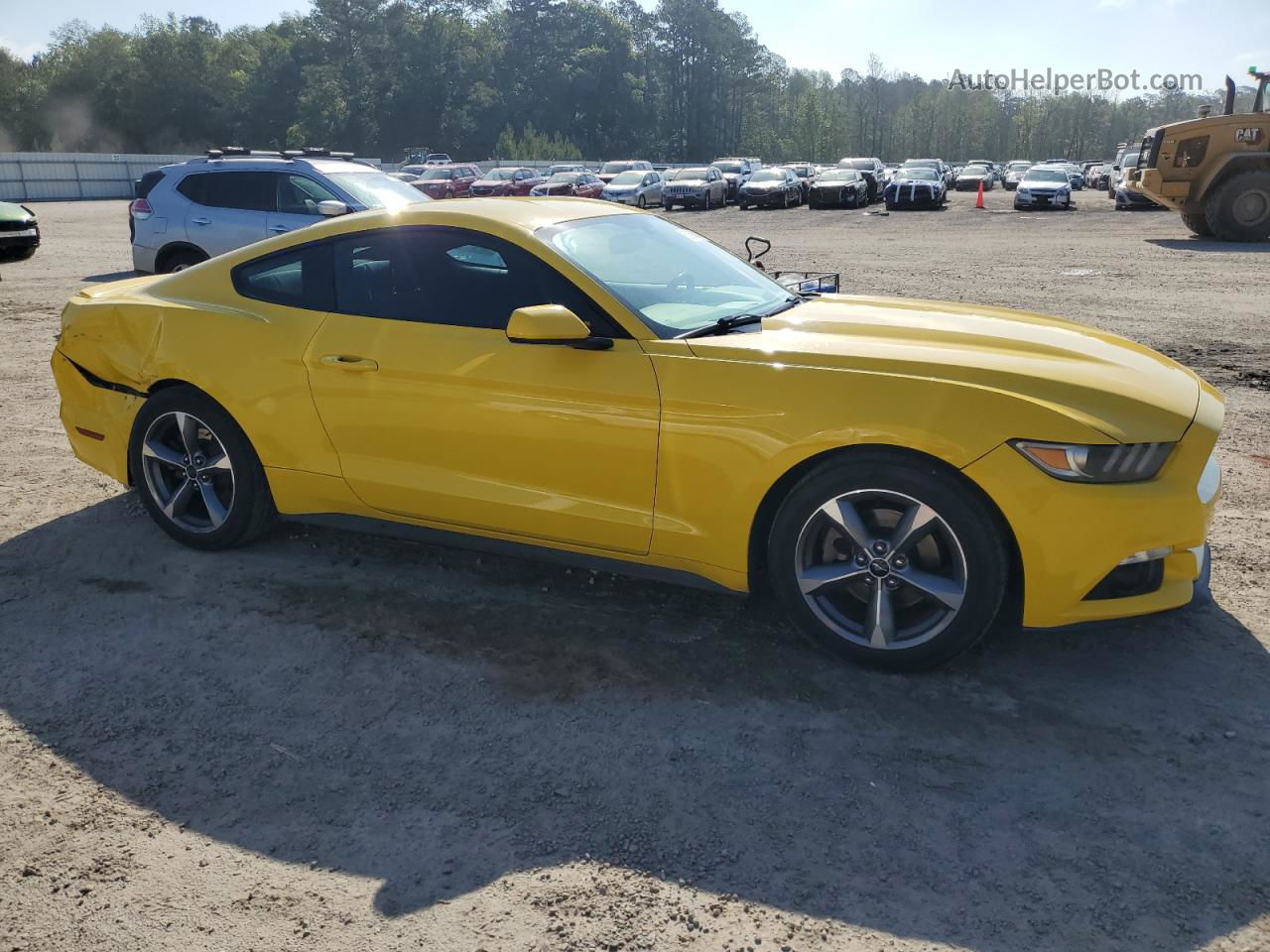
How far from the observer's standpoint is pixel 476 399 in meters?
3.97

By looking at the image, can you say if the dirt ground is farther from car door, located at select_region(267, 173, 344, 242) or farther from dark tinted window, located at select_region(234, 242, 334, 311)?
car door, located at select_region(267, 173, 344, 242)

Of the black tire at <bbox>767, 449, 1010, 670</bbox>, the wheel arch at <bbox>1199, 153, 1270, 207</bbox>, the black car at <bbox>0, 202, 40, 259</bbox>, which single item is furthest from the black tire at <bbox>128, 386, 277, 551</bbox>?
the wheel arch at <bbox>1199, 153, 1270, 207</bbox>

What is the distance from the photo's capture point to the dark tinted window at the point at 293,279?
4.43m

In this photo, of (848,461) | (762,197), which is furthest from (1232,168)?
(762,197)

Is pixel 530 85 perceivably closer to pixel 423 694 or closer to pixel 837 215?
pixel 837 215

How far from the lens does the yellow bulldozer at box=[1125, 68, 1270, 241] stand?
19359 millimetres

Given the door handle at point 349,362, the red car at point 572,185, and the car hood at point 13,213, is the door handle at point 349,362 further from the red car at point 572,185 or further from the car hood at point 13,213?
the red car at point 572,185

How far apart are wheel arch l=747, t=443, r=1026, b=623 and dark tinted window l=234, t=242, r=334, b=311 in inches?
81.4

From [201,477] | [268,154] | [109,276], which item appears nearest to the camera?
[201,477]

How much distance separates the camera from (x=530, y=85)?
11450cm

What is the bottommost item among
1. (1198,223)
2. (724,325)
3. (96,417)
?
(96,417)

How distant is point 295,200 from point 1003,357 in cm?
959

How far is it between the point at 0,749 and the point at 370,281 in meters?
2.16

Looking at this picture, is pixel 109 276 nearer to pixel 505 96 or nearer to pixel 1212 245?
pixel 1212 245
